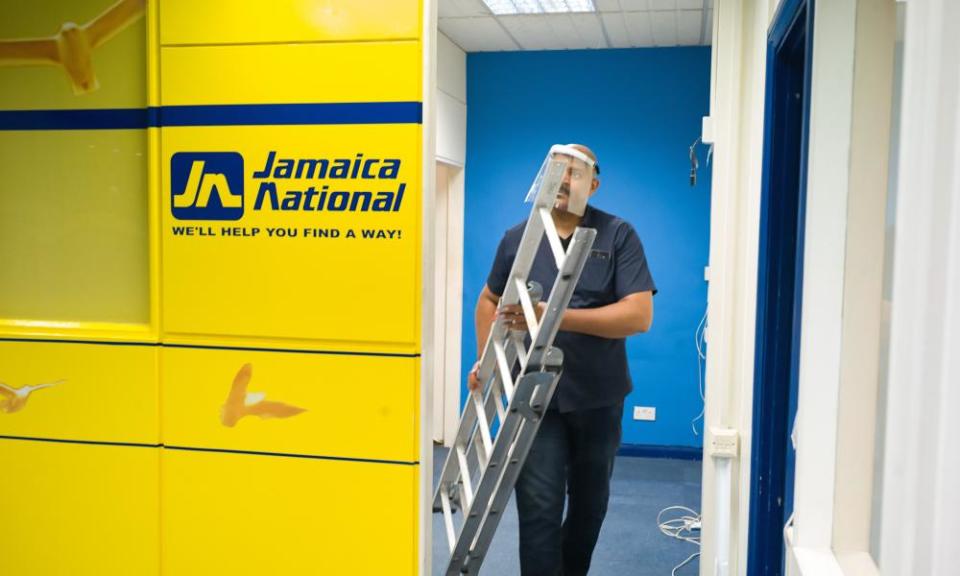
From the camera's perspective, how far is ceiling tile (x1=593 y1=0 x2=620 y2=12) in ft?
14.4

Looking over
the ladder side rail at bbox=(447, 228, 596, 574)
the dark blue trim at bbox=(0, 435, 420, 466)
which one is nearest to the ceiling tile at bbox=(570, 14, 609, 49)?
the ladder side rail at bbox=(447, 228, 596, 574)

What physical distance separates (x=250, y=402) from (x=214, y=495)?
0.27 m

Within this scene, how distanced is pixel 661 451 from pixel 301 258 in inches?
158

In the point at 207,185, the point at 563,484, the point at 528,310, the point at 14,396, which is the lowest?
the point at 563,484

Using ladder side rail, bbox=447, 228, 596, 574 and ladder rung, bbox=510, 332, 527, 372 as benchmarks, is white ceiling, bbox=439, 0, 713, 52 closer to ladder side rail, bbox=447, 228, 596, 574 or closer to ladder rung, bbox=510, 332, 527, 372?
ladder rung, bbox=510, 332, 527, 372

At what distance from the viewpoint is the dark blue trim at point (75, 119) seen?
2215 mm

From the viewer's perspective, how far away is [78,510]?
2.28 m

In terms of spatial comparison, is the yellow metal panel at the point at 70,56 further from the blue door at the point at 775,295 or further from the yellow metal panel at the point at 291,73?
the blue door at the point at 775,295

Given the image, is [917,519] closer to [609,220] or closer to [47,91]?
[609,220]

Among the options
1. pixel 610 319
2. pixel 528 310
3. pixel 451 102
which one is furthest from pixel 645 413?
pixel 528 310

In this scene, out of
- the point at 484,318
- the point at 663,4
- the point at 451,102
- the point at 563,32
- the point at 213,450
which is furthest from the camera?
the point at 451,102

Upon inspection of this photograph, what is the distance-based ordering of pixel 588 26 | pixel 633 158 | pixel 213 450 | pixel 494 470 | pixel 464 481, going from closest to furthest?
pixel 213 450 < pixel 494 470 < pixel 464 481 < pixel 588 26 < pixel 633 158

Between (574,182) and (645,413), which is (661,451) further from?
(574,182)

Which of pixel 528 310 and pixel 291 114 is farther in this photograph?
pixel 528 310
